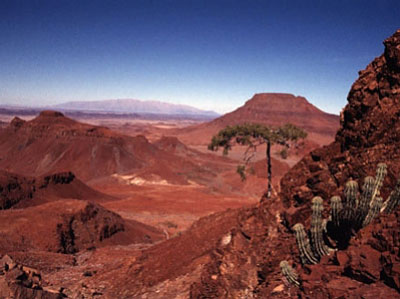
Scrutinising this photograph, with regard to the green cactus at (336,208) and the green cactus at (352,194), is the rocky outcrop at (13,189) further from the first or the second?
the green cactus at (352,194)

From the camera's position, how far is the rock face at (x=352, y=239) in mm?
4438

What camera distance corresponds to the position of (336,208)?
542 centimetres

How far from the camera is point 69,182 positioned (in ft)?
85.4

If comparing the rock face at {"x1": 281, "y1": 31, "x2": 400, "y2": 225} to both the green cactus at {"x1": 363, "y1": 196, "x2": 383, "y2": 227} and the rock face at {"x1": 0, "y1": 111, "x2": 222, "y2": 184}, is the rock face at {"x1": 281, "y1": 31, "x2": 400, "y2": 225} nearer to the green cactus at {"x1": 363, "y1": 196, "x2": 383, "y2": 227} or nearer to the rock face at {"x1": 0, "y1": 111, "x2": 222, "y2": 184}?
the green cactus at {"x1": 363, "y1": 196, "x2": 383, "y2": 227}

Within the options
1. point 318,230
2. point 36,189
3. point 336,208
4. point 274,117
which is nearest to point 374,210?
point 336,208

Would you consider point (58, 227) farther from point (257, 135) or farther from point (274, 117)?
point (274, 117)

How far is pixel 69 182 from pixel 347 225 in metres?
25.1

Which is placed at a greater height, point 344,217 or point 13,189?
point 344,217

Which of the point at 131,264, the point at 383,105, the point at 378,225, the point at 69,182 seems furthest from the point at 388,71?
the point at 69,182

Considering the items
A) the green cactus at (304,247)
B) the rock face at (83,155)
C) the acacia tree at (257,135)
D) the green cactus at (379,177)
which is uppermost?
the acacia tree at (257,135)

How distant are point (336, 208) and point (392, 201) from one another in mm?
976

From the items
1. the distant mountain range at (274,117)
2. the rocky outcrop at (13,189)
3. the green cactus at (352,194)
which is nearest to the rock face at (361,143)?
the green cactus at (352,194)

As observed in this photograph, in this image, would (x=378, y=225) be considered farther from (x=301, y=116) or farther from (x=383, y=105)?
(x=301, y=116)

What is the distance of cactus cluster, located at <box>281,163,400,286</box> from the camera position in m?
5.26
